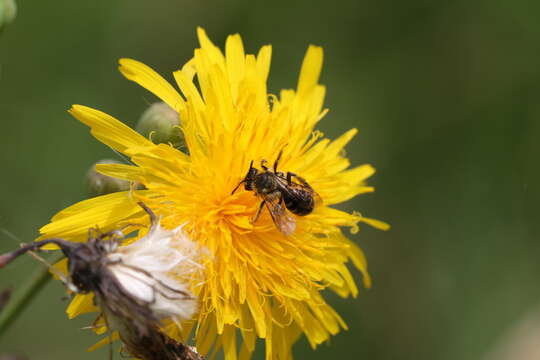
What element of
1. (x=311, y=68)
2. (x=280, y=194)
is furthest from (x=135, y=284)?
(x=311, y=68)

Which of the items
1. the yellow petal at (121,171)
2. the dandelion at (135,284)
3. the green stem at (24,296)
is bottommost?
the green stem at (24,296)

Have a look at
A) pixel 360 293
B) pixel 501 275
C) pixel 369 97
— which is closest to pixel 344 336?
pixel 360 293

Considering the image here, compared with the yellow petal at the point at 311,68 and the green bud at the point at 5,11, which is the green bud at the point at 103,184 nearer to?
the green bud at the point at 5,11

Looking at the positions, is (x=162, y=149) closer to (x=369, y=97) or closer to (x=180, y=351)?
(x=180, y=351)

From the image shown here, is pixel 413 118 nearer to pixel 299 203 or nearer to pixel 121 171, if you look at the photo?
pixel 299 203

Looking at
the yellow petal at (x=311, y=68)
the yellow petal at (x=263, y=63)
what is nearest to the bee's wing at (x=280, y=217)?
the yellow petal at (x=263, y=63)

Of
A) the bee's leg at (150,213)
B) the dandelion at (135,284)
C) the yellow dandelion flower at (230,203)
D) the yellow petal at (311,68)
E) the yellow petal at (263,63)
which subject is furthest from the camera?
the yellow petal at (311,68)

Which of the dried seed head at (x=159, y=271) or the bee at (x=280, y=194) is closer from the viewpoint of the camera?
the dried seed head at (x=159, y=271)

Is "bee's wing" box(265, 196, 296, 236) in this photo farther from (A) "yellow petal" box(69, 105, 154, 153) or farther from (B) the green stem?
(B) the green stem
